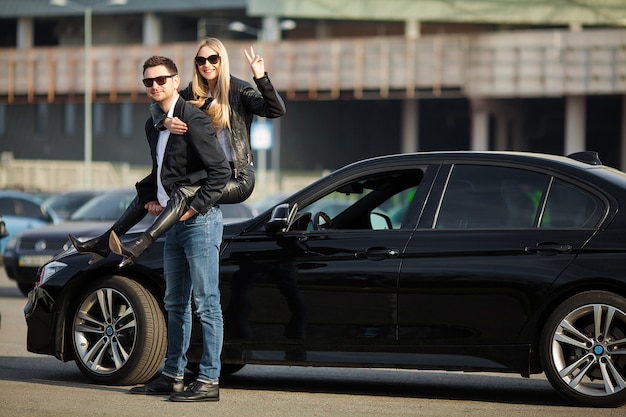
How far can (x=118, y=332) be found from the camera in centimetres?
780

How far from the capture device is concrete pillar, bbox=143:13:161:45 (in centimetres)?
6125

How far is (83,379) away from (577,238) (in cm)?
341

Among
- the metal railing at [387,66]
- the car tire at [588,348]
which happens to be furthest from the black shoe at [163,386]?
the metal railing at [387,66]

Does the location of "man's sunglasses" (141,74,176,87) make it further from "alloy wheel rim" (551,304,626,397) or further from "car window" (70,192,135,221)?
"car window" (70,192,135,221)

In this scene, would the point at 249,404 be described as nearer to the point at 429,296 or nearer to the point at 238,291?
the point at 238,291

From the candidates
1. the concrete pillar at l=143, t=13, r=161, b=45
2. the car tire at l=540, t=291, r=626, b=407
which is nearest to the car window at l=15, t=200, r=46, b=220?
the car tire at l=540, t=291, r=626, b=407

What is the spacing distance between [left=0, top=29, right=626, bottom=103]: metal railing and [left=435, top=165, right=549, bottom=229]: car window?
145ft

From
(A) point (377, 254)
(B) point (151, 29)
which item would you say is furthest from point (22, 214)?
(B) point (151, 29)

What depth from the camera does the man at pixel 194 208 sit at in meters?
7.09

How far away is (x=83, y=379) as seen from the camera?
326 inches

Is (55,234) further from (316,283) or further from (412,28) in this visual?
(412,28)

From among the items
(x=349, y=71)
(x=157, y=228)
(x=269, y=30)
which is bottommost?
(x=157, y=228)

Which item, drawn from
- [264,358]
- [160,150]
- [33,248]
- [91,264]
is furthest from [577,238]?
[33,248]

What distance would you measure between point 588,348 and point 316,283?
162cm
